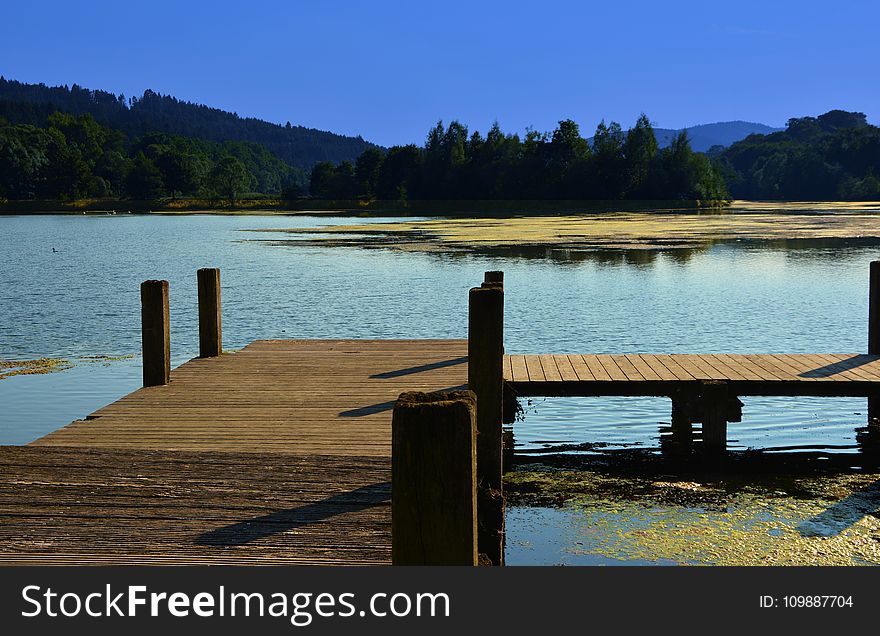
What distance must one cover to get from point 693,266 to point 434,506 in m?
32.0

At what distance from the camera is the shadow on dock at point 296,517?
505 cm

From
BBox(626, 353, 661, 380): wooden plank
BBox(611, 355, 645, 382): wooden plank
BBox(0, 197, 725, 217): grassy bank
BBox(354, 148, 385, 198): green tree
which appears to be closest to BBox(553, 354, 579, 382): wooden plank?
BBox(611, 355, 645, 382): wooden plank

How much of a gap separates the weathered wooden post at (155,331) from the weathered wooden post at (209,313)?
61.4 inches

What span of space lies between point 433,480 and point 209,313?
28.4 ft

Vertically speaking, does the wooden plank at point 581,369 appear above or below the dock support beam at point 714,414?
above

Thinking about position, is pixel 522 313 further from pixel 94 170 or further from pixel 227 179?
pixel 94 170

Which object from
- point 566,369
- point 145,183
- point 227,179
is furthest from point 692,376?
point 227,179

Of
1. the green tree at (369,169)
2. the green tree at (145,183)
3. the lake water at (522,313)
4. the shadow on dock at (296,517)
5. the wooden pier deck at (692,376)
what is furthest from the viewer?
the green tree at (145,183)

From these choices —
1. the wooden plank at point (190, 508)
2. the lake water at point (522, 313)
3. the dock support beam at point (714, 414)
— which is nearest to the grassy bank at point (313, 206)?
the lake water at point (522, 313)

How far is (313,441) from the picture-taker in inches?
287

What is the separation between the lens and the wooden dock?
3.68 meters

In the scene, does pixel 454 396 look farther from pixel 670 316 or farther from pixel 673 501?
pixel 670 316

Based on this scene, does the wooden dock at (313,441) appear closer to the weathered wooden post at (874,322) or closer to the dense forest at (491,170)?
the weathered wooden post at (874,322)
